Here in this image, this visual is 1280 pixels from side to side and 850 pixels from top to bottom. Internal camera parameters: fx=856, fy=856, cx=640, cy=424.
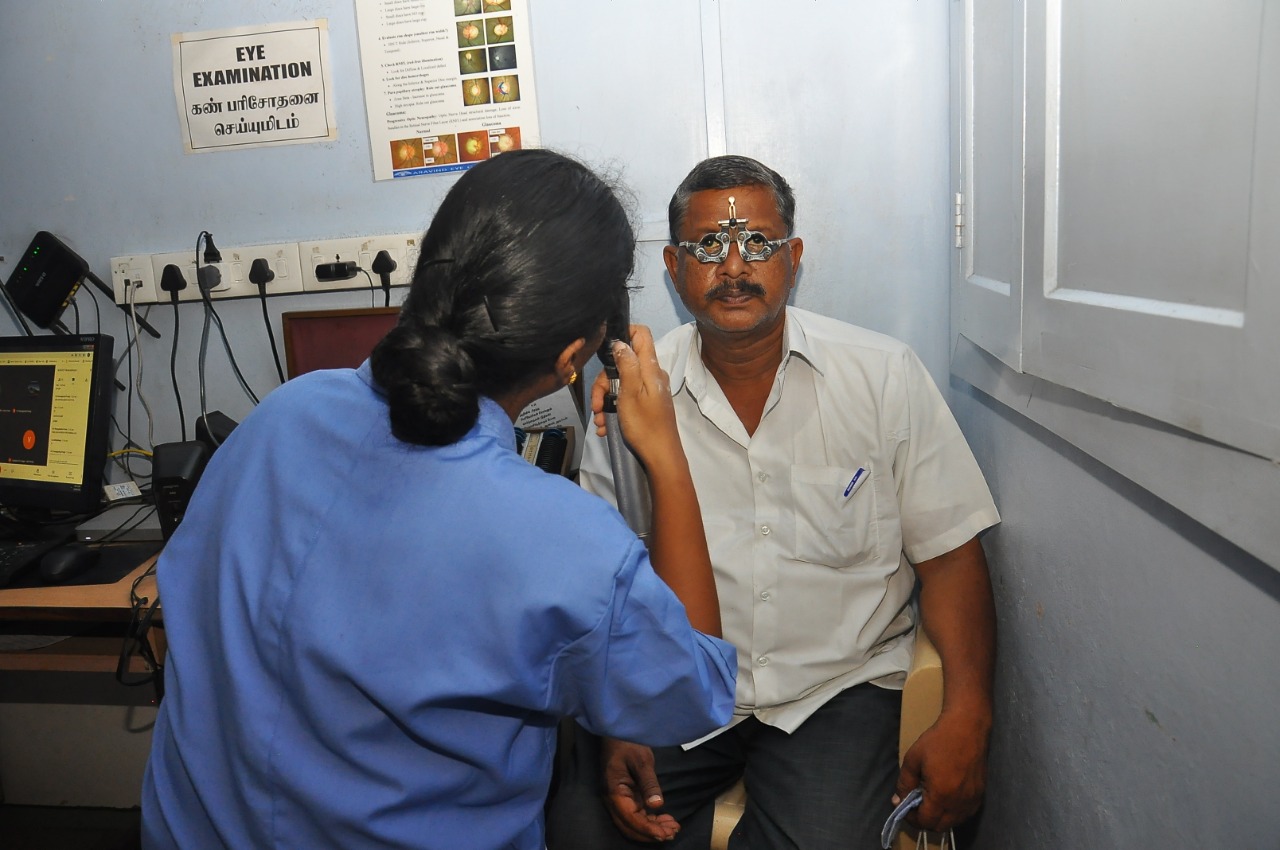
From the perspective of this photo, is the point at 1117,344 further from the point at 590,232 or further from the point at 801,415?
the point at 801,415

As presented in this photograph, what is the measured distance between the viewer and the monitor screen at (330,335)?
6.93 ft

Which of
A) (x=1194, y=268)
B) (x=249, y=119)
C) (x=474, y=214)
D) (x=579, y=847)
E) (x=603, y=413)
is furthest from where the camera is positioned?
(x=249, y=119)

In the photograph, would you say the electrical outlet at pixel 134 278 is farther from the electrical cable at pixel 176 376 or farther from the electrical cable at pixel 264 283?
the electrical cable at pixel 264 283

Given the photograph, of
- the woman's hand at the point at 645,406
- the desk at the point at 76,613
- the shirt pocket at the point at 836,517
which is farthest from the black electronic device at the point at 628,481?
the desk at the point at 76,613

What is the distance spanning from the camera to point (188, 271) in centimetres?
218

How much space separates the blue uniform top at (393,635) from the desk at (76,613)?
2.98 feet

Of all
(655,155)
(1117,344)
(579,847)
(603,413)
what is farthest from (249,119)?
(1117,344)

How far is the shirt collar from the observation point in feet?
5.03

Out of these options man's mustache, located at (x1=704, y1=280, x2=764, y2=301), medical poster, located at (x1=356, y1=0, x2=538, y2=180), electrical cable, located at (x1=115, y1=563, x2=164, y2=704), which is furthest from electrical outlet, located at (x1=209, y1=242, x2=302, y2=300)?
man's mustache, located at (x1=704, y1=280, x2=764, y2=301)

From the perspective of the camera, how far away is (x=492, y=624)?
0.74 meters

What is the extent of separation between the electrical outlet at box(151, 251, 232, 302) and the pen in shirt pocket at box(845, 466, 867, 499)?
1.59 metres

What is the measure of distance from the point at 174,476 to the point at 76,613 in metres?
0.33

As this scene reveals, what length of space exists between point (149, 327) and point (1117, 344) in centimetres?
224

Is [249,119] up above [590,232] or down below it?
above
